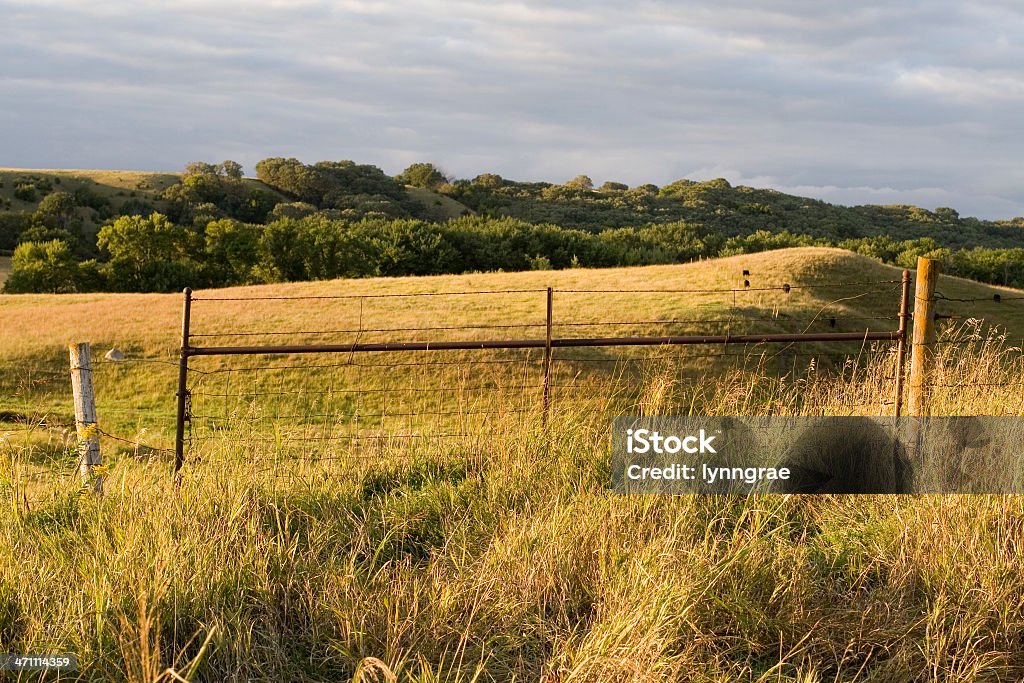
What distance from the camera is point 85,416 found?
7340 millimetres

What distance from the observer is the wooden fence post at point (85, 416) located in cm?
685

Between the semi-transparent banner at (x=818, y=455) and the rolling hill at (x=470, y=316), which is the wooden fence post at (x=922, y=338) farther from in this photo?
the rolling hill at (x=470, y=316)

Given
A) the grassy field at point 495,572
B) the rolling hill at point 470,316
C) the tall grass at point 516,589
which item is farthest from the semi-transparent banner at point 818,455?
the rolling hill at point 470,316

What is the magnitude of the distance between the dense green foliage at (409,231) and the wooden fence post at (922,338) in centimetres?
4599

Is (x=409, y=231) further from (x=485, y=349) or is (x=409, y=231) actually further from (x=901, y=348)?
(x=901, y=348)

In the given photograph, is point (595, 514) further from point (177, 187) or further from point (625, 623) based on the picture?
point (177, 187)

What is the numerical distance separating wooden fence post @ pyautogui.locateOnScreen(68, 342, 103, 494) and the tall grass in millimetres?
692

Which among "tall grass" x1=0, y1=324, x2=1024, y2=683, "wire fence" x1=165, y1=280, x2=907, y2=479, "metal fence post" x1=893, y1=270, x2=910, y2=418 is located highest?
"metal fence post" x1=893, y1=270, x2=910, y2=418

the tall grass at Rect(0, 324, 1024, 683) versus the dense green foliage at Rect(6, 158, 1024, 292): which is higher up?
the dense green foliage at Rect(6, 158, 1024, 292)

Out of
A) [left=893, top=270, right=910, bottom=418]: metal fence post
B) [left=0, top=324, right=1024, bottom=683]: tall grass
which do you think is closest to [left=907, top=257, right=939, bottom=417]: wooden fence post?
[left=893, top=270, right=910, bottom=418]: metal fence post

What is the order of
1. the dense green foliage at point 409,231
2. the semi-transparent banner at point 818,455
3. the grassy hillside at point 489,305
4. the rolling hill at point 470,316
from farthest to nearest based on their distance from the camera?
the dense green foliage at point 409,231 → the grassy hillside at point 489,305 → the rolling hill at point 470,316 → the semi-transparent banner at point 818,455

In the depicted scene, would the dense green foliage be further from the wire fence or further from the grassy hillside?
the wire fence

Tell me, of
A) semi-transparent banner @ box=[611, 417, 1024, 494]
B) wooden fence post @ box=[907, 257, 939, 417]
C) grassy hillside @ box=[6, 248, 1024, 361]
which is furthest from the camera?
grassy hillside @ box=[6, 248, 1024, 361]

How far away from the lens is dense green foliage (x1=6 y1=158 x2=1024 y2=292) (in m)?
54.4
